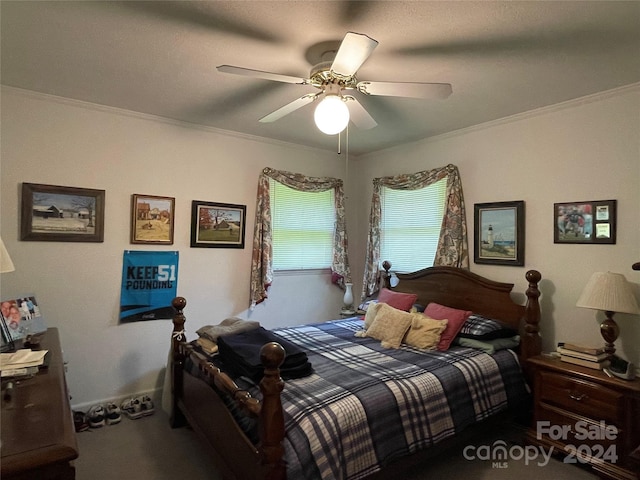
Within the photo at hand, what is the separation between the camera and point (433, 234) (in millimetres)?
3916

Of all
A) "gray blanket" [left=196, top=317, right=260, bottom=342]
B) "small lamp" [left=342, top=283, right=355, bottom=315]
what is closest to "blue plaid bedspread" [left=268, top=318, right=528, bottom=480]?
"gray blanket" [left=196, top=317, right=260, bottom=342]

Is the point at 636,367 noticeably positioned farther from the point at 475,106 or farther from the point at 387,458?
the point at 475,106

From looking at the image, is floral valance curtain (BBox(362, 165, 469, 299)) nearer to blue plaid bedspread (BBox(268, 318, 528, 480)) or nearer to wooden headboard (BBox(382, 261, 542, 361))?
wooden headboard (BBox(382, 261, 542, 361))

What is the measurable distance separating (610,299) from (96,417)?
3.82 meters

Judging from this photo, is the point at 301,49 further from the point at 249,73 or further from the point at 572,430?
the point at 572,430

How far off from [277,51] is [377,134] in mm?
1857

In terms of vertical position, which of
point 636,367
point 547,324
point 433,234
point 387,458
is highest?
point 433,234

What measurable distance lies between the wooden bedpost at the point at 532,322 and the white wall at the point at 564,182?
0.18 metres

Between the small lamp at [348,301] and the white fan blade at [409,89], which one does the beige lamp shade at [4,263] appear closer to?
the white fan blade at [409,89]

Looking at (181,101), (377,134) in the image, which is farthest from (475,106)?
(181,101)

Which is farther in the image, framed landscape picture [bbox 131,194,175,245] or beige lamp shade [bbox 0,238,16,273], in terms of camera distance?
framed landscape picture [bbox 131,194,175,245]

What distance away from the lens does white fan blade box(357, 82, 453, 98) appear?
1966 millimetres

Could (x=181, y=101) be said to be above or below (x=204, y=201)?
above

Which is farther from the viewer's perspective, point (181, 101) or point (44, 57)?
point (181, 101)
